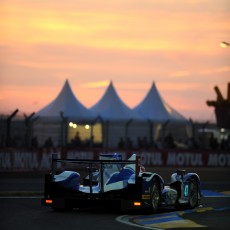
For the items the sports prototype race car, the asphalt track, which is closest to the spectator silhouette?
the asphalt track

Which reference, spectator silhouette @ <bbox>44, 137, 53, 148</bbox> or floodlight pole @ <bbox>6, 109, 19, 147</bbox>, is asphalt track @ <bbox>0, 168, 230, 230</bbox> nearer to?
floodlight pole @ <bbox>6, 109, 19, 147</bbox>

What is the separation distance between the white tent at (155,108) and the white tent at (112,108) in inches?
35.1

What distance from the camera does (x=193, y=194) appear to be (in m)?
16.3

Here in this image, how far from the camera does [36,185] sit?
75.5 ft

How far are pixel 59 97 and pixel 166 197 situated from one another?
34290 mm

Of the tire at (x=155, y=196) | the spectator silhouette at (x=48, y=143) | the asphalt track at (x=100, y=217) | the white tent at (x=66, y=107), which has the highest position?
the white tent at (x=66, y=107)

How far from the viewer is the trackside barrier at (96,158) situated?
29438mm

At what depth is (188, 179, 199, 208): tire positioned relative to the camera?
53.0 feet

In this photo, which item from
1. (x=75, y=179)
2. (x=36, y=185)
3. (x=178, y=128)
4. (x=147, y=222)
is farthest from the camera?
(x=178, y=128)

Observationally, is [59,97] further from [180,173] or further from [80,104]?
[180,173]

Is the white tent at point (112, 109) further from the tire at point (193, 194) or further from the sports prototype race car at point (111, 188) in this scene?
the sports prototype race car at point (111, 188)

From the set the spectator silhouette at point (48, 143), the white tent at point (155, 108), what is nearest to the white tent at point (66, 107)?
the white tent at point (155, 108)

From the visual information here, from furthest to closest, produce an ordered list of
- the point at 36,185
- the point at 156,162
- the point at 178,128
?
the point at 178,128, the point at 156,162, the point at 36,185

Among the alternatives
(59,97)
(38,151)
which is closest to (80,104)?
(59,97)
